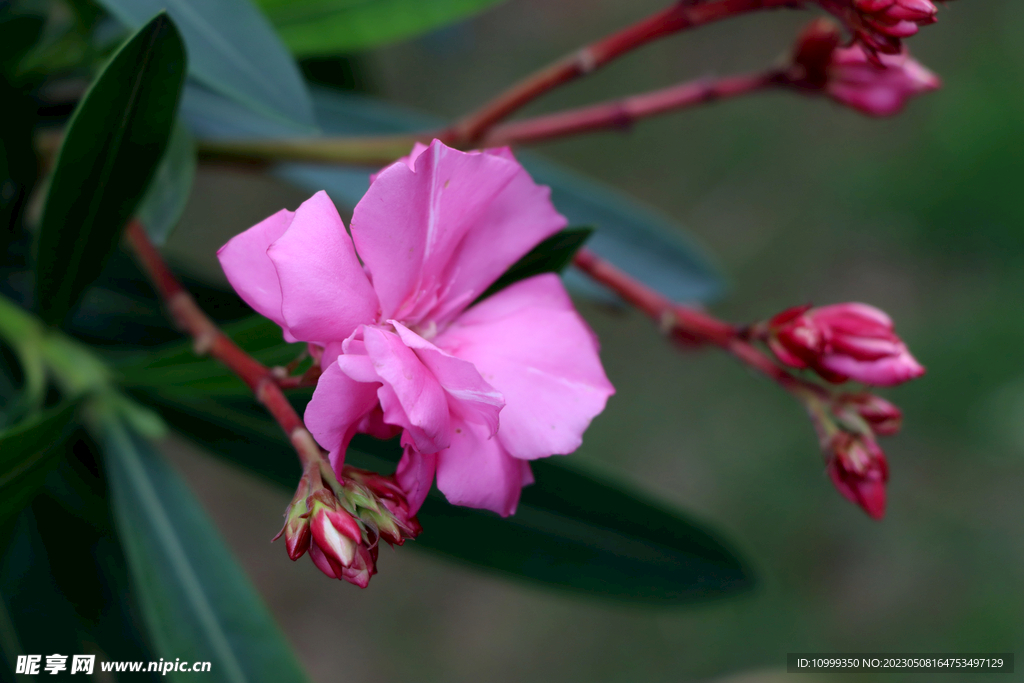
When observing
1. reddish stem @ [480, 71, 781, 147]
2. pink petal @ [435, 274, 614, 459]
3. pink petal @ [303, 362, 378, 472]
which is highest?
reddish stem @ [480, 71, 781, 147]

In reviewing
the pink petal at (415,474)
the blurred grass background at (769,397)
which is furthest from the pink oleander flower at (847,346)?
the blurred grass background at (769,397)

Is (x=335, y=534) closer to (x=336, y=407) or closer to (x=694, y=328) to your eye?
(x=336, y=407)

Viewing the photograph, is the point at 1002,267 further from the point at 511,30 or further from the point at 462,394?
the point at 462,394

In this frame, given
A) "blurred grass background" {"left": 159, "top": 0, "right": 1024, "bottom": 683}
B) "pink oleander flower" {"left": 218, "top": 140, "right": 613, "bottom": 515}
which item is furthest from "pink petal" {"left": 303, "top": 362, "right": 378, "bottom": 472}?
"blurred grass background" {"left": 159, "top": 0, "right": 1024, "bottom": 683}

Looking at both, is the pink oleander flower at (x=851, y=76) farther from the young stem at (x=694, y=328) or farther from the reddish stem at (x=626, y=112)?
the young stem at (x=694, y=328)

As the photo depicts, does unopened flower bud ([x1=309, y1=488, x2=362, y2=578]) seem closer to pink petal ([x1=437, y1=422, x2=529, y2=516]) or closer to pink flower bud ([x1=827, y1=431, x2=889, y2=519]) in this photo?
pink petal ([x1=437, y1=422, x2=529, y2=516])

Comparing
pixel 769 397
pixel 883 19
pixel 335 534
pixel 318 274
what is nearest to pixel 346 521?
pixel 335 534

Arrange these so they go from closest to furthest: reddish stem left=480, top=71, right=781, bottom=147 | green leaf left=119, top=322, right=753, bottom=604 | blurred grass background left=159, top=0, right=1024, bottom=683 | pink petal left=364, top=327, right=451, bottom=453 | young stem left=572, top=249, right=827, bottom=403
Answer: pink petal left=364, top=327, right=451, bottom=453 → young stem left=572, top=249, right=827, bottom=403 → reddish stem left=480, top=71, right=781, bottom=147 → green leaf left=119, top=322, right=753, bottom=604 → blurred grass background left=159, top=0, right=1024, bottom=683
